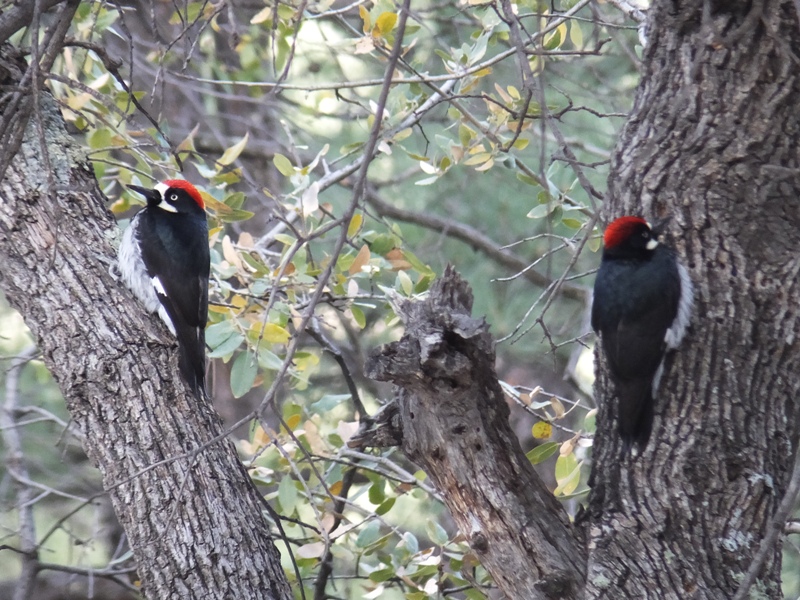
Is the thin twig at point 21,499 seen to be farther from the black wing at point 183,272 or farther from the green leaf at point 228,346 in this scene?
the green leaf at point 228,346

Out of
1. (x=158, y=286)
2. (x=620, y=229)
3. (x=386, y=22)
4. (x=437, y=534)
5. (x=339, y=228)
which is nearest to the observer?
(x=620, y=229)

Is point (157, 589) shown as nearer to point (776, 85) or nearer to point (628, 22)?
point (776, 85)

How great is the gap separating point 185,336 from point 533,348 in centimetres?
376

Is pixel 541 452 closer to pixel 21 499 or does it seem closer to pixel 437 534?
pixel 437 534

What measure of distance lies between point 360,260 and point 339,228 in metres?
1.65

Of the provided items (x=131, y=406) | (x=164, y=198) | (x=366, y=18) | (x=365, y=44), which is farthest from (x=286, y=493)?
(x=366, y=18)

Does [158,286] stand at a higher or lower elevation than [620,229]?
higher

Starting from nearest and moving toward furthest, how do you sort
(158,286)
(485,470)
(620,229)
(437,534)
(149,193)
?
(485,470), (620,229), (437,534), (158,286), (149,193)

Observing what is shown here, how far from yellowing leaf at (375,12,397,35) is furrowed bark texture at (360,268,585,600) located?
1456 millimetres

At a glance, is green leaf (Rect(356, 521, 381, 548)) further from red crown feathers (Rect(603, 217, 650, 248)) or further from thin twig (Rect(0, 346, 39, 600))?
red crown feathers (Rect(603, 217, 650, 248))

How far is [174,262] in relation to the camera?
3967 mm

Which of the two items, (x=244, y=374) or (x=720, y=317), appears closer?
(x=720, y=317)

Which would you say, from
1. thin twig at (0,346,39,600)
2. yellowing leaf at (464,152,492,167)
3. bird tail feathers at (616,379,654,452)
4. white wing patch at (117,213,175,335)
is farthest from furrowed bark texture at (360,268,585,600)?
thin twig at (0,346,39,600)

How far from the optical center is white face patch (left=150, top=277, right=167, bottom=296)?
3.82m
